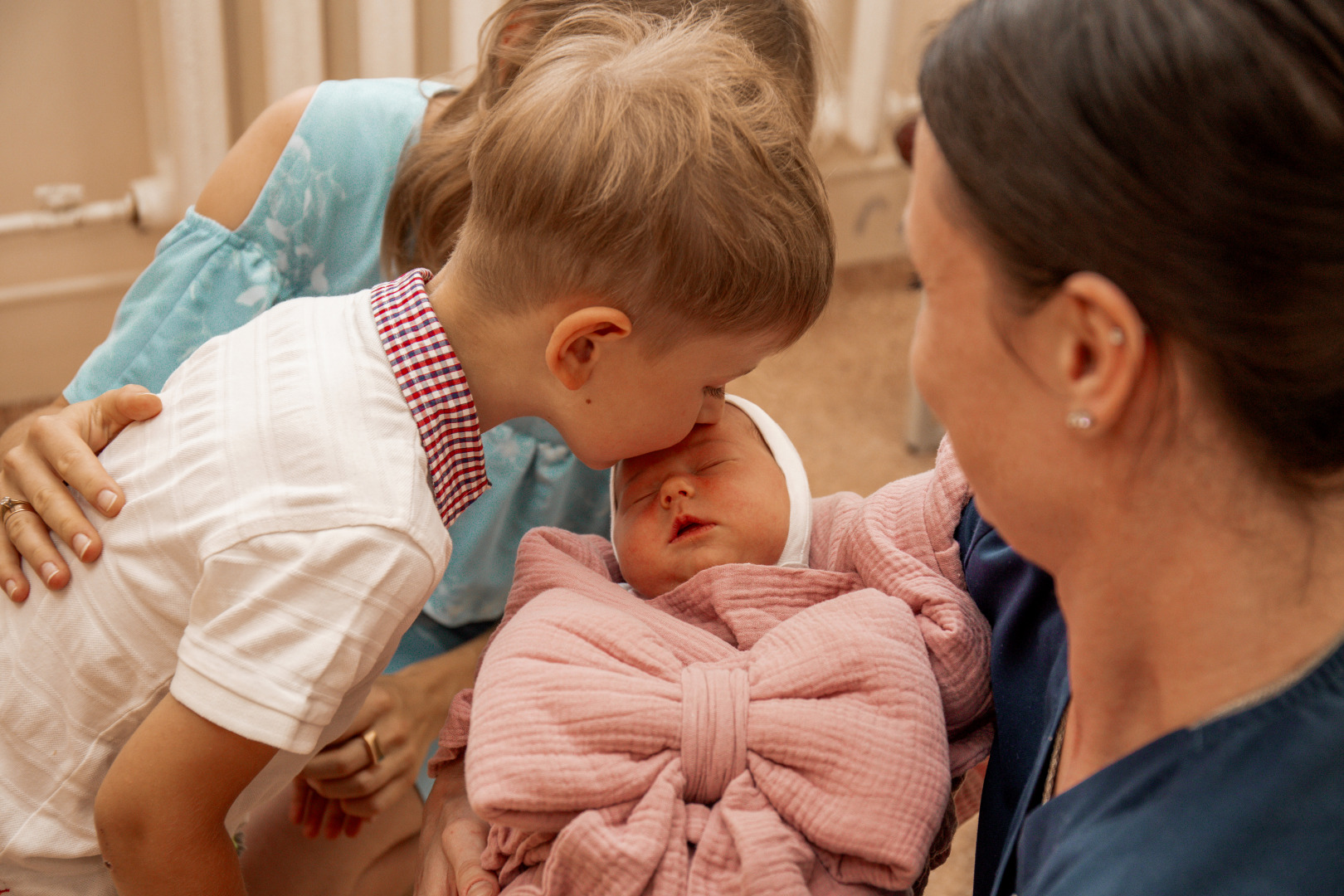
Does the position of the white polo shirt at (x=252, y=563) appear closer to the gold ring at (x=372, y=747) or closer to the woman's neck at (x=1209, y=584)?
the gold ring at (x=372, y=747)

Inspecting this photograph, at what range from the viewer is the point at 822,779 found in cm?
75

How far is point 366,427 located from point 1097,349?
53cm

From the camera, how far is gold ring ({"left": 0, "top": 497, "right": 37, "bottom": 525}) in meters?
A: 0.94

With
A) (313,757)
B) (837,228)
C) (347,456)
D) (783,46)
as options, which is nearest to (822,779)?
(347,456)

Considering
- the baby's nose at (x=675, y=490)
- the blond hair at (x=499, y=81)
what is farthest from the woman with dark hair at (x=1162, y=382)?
the blond hair at (x=499, y=81)

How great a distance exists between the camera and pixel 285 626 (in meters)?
0.79

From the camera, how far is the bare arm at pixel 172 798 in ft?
2.60

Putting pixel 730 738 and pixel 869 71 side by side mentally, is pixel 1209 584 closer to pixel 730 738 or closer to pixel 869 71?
pixel 730 738

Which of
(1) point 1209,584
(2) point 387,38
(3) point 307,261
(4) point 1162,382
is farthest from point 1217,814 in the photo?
(2) point 387,38

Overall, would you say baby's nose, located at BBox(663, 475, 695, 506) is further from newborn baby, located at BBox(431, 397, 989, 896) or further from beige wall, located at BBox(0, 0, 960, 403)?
beige wall, located at BBox(0, 0, 960, 403)

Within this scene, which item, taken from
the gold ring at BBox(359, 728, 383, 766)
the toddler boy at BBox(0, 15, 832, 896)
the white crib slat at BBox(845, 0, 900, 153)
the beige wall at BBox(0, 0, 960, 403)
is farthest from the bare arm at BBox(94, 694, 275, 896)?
the white crib slat at BBox(845, 0, 900, 153)

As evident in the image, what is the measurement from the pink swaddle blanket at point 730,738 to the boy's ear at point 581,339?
0.18 m

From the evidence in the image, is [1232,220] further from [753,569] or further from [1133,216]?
[753,569]

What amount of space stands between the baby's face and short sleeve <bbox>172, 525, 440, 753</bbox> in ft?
0.81
